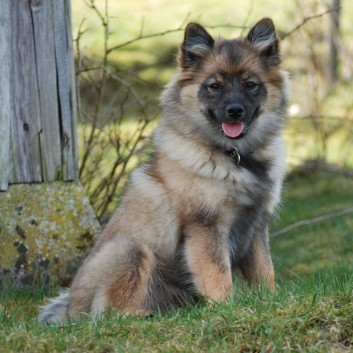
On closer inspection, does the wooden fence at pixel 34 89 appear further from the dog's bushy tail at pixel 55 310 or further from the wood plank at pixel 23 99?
the dog's bushy tail at pixel 55 310

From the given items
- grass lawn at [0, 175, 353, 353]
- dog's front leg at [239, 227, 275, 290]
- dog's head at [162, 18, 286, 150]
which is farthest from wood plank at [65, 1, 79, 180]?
grass lawn at [0, 175, 353, 353]

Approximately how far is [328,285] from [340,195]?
5.60 meters

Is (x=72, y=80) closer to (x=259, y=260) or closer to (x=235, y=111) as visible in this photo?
(x=235, y=111)

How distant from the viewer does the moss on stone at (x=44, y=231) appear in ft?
19.0

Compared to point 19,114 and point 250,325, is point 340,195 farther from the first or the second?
point 250,325

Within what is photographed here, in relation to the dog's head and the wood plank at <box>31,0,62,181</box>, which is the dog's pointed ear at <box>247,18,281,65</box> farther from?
the wood plank at <box>31,0,62,181</box>

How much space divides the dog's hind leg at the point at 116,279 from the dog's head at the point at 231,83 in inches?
35.9

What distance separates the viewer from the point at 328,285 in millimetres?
4578

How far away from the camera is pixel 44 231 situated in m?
5.89

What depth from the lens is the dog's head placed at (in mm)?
5070

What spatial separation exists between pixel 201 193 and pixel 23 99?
1686mm

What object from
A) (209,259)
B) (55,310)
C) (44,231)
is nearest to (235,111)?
(209,259)

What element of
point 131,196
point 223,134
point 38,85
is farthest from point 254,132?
point 38,85

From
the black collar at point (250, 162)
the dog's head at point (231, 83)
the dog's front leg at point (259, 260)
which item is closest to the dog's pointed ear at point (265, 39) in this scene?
the dog's head at point (231, 83)
